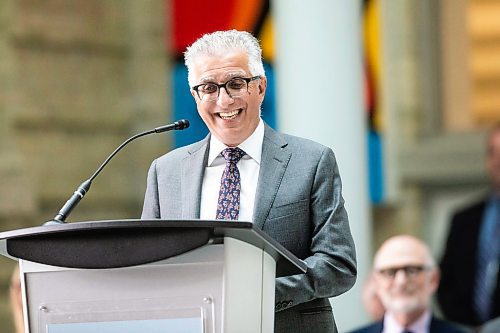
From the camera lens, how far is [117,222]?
268cm

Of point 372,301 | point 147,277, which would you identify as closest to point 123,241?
point 147,277

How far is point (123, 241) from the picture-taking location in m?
2.76

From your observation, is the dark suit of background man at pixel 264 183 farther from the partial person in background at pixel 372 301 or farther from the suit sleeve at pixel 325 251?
the partial person in background at pixel 372 301

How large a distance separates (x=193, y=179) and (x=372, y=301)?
13.0 ft

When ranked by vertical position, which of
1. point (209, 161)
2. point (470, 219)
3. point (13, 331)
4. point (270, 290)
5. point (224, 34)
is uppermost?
point (224, 34)

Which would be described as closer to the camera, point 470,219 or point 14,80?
point 470,219

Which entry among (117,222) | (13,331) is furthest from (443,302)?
(117,222)

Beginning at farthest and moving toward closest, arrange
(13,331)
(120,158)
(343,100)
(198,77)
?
1. (120,158)
2. (13,331)
3. (343,100)
4. (198,77)

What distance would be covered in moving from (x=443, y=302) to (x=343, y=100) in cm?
114

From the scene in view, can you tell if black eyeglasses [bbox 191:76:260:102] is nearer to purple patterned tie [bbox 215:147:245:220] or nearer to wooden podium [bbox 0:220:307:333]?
purple patterned tie [bbox 215:147:245:220]

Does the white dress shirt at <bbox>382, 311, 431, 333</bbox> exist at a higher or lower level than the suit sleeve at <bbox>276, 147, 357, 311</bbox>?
lower

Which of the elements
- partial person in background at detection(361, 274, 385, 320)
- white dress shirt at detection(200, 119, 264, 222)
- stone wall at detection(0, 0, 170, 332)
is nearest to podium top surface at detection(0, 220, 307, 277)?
white dress shirt at detection(200, 119, 264, 222)

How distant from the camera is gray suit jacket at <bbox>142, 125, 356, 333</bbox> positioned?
2.93 meters

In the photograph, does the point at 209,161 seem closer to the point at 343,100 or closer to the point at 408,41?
the point at 343,100
